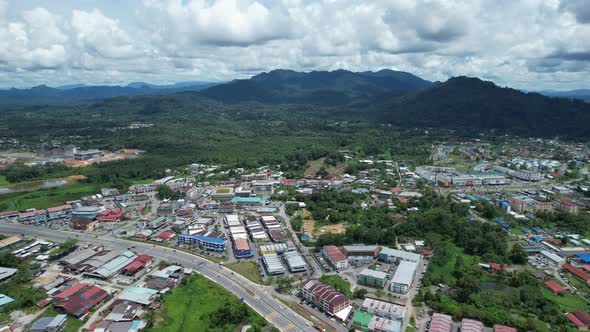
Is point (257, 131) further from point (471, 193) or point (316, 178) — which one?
point (471, 193)

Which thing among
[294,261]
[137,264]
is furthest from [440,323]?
[137,264]

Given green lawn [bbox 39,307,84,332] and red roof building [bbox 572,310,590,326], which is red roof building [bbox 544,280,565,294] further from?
green lawn [bbox 39,307,84,332]

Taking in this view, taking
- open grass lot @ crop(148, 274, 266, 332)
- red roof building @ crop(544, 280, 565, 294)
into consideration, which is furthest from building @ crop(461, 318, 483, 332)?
open grass lot @ crop(148, 274, 266, 332)

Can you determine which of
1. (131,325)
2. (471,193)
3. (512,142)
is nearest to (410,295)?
(131,325)

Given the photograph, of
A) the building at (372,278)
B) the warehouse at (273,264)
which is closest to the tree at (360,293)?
the building at (372,278)

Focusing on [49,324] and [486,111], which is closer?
[49,324]

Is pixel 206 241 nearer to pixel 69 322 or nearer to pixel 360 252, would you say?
pixel 69 322
